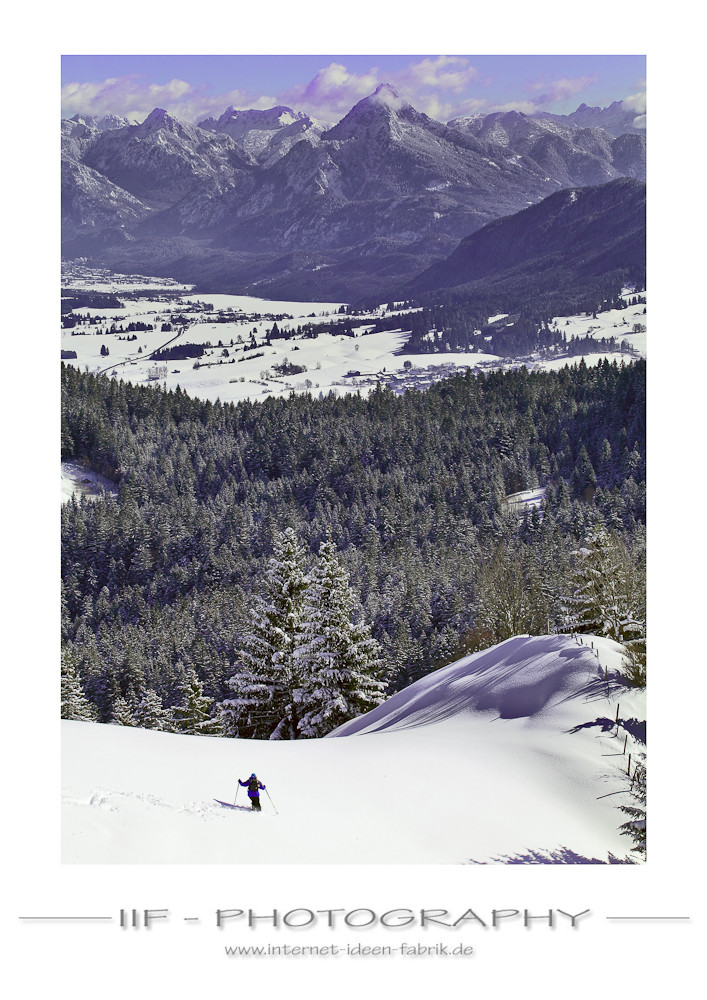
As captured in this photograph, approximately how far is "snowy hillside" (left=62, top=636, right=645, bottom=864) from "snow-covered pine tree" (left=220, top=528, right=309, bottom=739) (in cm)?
731

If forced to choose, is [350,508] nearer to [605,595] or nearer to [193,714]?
[193,714]

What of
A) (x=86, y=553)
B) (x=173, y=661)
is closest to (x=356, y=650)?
(x=173, y=661)

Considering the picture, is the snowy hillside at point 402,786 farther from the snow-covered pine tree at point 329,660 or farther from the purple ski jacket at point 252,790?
the snow-covered pine tree at point 329,660

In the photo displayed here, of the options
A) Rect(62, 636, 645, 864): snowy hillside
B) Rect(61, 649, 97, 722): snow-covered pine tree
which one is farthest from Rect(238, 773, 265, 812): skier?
Rect(61, 649, 97, 722): snow-covered pine tree

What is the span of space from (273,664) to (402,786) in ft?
40.9

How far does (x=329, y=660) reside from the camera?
30156 mm

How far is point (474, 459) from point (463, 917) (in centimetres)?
9795

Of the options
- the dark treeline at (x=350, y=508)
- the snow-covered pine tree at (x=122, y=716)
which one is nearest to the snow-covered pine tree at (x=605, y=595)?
the dark treeline at (x=350, y=508)

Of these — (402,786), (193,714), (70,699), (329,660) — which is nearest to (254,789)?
(402,786)

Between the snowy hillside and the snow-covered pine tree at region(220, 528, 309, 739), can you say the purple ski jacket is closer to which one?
the snowy hillside

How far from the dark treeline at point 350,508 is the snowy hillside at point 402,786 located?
1609 centimetres

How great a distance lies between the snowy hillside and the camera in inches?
647

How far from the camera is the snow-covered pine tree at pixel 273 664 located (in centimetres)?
3028

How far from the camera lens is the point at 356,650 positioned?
30688mm
